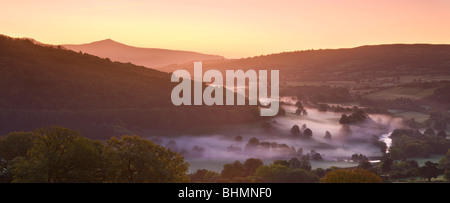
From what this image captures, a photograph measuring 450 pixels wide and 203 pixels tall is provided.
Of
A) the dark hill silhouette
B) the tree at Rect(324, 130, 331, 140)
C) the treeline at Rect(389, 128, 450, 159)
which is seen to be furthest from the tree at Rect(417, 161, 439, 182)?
the dark hill silhouette

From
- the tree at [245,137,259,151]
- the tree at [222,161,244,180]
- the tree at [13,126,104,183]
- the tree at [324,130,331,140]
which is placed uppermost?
the tree at [324,130,331,140]

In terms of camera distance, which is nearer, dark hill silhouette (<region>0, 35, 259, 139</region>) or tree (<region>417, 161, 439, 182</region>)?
tree (<region>417, 161, 439, 182</region>)

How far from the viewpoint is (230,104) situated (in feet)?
539

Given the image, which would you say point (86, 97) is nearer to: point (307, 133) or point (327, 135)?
point (307, 133)

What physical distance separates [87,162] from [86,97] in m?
122

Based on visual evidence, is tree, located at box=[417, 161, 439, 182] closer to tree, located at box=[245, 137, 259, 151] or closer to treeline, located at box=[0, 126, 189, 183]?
tree, located at box=[245, 137, 259, 151]

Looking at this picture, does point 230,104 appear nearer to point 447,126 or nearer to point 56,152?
point 447,126

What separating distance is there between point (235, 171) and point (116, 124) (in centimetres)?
7165

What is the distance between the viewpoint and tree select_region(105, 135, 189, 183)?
34.8 metres

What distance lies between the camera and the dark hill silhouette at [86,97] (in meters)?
131

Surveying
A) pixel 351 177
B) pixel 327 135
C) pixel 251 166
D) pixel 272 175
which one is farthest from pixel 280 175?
pixel 327 135

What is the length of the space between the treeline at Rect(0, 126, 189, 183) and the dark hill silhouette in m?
88.3

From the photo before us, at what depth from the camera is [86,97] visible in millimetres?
149250
